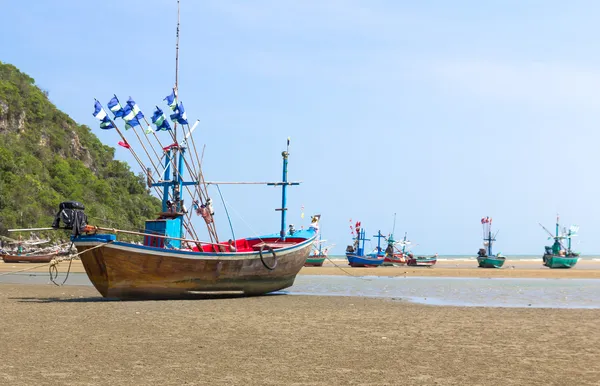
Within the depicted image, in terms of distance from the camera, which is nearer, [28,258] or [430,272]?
[430,272]

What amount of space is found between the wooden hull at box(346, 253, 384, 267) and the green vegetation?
28.3 m

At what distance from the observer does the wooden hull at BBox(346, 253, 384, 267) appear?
80.9 metres

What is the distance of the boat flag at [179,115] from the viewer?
28.3m

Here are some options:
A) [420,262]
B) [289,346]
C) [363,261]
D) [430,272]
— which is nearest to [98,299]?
[289,346]

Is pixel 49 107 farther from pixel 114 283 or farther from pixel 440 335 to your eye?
pixel 440 335

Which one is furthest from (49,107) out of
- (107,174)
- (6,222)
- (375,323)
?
(375,323)

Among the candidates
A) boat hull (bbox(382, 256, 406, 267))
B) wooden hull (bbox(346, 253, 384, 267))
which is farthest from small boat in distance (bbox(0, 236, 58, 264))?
boat hull (bbox(382, 256, 406, 267))

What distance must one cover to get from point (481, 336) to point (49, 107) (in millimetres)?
95430

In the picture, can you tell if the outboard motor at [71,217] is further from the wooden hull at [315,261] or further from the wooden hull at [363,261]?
the wooden hull at [363,261]

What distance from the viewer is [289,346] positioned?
45.8 feet

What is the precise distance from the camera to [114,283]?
2425 centimetres

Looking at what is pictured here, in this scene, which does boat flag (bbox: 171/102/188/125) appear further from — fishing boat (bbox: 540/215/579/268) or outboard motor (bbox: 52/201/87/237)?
fishing boat (bbox: 540/215/579/268)

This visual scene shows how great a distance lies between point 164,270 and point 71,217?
3794 mm

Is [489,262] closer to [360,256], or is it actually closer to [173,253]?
[360,256]
